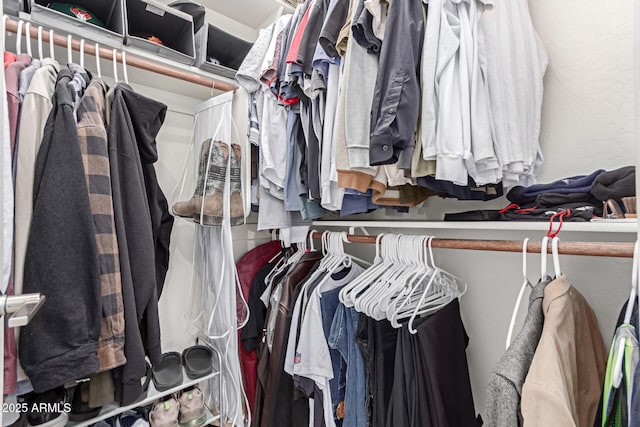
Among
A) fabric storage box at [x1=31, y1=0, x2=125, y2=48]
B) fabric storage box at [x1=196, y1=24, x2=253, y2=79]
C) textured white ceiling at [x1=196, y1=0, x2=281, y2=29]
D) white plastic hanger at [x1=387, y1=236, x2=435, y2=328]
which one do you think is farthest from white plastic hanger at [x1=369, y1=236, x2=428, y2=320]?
textured white ceiling at [x1=196, y1=0, x2=281, y2=29]

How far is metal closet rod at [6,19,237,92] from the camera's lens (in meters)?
0.82

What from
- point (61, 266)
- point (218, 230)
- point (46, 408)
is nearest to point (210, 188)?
point (218, 230)

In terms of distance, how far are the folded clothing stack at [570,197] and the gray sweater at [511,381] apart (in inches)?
12.4

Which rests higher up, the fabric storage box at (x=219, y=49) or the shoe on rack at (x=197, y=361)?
the fabric storage box at (x=219, y=49)

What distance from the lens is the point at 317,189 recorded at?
3.40 ft

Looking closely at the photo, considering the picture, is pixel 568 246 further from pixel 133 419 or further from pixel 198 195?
pixel 133 419

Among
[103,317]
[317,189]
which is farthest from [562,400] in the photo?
[103,317]

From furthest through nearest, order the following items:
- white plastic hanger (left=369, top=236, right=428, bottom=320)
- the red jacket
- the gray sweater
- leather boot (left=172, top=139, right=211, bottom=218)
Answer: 1. the red jacket
2. leather boot (left=172, top=139, right=211, bottom=218)
3. white plastic hanger (left=369, top=236, right=428, bottom=320)
4. the gray sweater

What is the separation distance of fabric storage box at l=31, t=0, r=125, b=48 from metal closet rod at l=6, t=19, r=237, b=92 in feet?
0.10

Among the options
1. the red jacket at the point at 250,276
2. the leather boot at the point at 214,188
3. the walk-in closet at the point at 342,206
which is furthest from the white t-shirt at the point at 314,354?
the leather boot at the point at 214,188

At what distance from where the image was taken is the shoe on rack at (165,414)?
112cm

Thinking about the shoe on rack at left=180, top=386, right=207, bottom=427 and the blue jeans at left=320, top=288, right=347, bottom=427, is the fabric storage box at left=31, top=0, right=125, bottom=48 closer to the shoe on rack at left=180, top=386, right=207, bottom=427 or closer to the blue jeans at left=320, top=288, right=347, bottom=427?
the blue jeans at left=320, top=288, right=347, bottom=427

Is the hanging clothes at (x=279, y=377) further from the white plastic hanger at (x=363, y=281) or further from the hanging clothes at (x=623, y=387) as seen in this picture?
the hanging clothes at (x=623, y=387)

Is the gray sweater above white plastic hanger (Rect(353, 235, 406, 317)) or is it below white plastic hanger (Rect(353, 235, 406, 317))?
below
